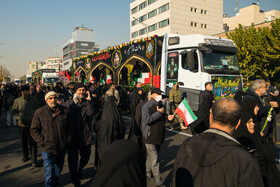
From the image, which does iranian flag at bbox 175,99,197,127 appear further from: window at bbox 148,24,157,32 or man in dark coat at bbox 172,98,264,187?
window at bbox 148,24,157,32

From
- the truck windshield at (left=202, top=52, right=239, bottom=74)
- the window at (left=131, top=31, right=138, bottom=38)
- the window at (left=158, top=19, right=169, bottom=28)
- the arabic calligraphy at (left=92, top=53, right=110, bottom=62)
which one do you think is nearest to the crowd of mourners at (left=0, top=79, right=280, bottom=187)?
the truck windshield at (left=202, top=52, right=239, bottom=74)

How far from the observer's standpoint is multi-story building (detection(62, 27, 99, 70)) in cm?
11744

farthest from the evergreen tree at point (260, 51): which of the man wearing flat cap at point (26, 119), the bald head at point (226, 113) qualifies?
the bald head at point (226, 113)

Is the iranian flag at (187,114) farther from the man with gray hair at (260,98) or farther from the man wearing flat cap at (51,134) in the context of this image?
the man wearing flat cap at (51,134)

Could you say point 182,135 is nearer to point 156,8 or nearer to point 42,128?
point 42,128

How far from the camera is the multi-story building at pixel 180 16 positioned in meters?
54.6

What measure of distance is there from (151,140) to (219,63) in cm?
570

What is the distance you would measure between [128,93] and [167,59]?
3735mm

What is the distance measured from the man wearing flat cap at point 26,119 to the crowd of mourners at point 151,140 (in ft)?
0.08

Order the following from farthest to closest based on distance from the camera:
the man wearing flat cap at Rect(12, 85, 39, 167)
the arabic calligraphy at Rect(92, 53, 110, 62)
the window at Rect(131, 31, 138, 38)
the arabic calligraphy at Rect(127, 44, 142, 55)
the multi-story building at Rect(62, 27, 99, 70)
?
the multi-story building at Rect(62, 27, 99, 70)
the window at Rect(131, 31, 138, 38)
the arabic calligraphy at Rect(92, 53, 110, 62)
the arabic calligraphy at Rect(127, 44, 142, 55)
the man wearing flat cap at Rect(12, 85, 39, 167)

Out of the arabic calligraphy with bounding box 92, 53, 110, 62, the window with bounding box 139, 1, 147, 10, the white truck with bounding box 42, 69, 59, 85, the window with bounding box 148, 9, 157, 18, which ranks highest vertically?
the window with bounding box 139, 1, 147, 10

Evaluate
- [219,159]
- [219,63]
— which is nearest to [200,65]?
[219,63]

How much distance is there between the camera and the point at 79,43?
118375mm

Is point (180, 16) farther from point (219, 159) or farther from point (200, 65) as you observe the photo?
point (219, 159)
